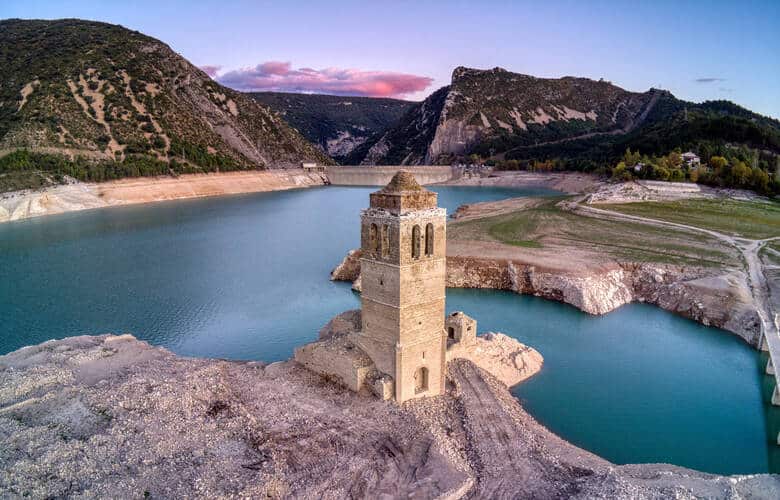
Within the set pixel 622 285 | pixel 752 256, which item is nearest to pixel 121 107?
pixel 622 285

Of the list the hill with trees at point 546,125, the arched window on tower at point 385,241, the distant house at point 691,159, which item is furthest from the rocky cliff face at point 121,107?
the distant house at point 691,159

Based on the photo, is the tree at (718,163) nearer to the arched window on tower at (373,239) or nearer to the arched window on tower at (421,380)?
the arched window on tower at (421,380)

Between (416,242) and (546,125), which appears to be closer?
(416,242)

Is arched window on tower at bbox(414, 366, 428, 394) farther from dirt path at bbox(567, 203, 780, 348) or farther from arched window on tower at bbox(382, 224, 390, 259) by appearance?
dirt path at bbox(567, 203, 780, 348)

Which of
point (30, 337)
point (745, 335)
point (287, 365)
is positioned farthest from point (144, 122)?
point (745, 335)

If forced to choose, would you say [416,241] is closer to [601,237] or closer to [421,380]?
[421,380]
